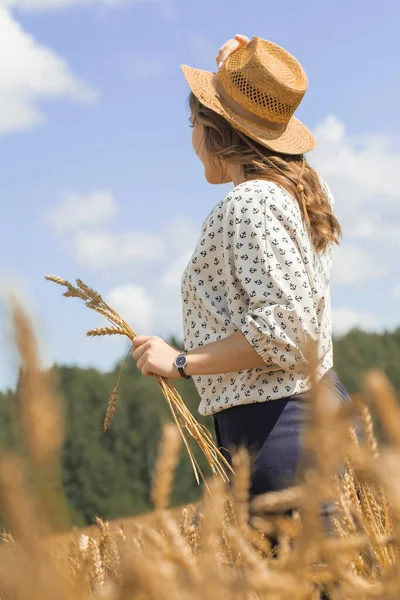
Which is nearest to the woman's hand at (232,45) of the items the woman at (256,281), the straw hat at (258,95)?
the straw hat at (258,95)

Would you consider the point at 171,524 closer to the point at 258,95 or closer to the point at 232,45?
the point at 258,95

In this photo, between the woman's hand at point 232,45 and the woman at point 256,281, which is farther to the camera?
the woman's hand at point 232,45

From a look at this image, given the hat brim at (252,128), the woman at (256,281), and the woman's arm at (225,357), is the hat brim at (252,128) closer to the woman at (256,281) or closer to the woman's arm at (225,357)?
the woman at (256,281)

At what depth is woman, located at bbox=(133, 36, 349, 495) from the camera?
183 cm

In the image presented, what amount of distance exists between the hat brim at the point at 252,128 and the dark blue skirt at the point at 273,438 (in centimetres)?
71

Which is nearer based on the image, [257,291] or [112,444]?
[257,291]

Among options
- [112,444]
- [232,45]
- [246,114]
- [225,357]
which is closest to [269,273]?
[225,357]

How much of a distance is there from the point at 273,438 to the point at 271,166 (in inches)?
28.4

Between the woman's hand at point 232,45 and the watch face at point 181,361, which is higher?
the woman's hand at point 232,45

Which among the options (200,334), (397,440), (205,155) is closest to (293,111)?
(205,155)

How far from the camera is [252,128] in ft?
7.14

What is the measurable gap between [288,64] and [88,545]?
1756 millimetres

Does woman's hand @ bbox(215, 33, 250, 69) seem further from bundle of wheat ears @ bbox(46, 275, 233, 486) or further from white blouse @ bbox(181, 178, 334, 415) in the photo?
bundle of wheat ears @ bbox(46, 275, 233, 486)

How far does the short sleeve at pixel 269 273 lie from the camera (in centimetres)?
180
